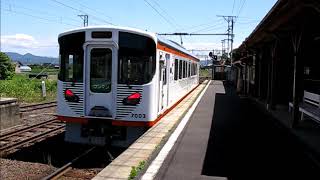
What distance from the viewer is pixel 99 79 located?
10.1 metres

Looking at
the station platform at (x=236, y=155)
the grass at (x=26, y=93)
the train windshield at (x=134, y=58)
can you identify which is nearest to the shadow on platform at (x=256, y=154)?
the station platform at (x=236, y=155)

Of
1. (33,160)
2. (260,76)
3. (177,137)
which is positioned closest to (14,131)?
(33,160)

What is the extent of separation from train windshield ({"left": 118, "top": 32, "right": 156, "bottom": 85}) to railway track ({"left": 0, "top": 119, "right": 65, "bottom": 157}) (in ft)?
10.9

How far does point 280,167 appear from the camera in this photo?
23.4ft

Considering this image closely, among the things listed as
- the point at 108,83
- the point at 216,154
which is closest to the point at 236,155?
the point at 216,154

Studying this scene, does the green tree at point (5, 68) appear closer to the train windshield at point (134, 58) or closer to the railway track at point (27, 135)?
the railway track at point (27, 135)

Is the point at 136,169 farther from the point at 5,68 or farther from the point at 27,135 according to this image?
the point at 5,68

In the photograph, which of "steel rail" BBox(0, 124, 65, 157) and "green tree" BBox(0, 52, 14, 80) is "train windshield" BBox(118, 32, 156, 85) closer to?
"steel rail" BBox(0, 124, 65, 157)

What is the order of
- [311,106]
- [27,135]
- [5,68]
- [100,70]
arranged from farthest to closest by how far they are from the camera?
[5,68] < [27,135] < [311,106] < [100,70]

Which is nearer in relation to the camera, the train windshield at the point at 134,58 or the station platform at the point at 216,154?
the station platform at the point at 216,154

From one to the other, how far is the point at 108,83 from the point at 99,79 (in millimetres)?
248

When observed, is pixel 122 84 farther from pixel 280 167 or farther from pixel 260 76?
pixel 260 76

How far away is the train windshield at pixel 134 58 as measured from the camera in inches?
393

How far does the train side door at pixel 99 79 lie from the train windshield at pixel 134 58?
0.75 ft
